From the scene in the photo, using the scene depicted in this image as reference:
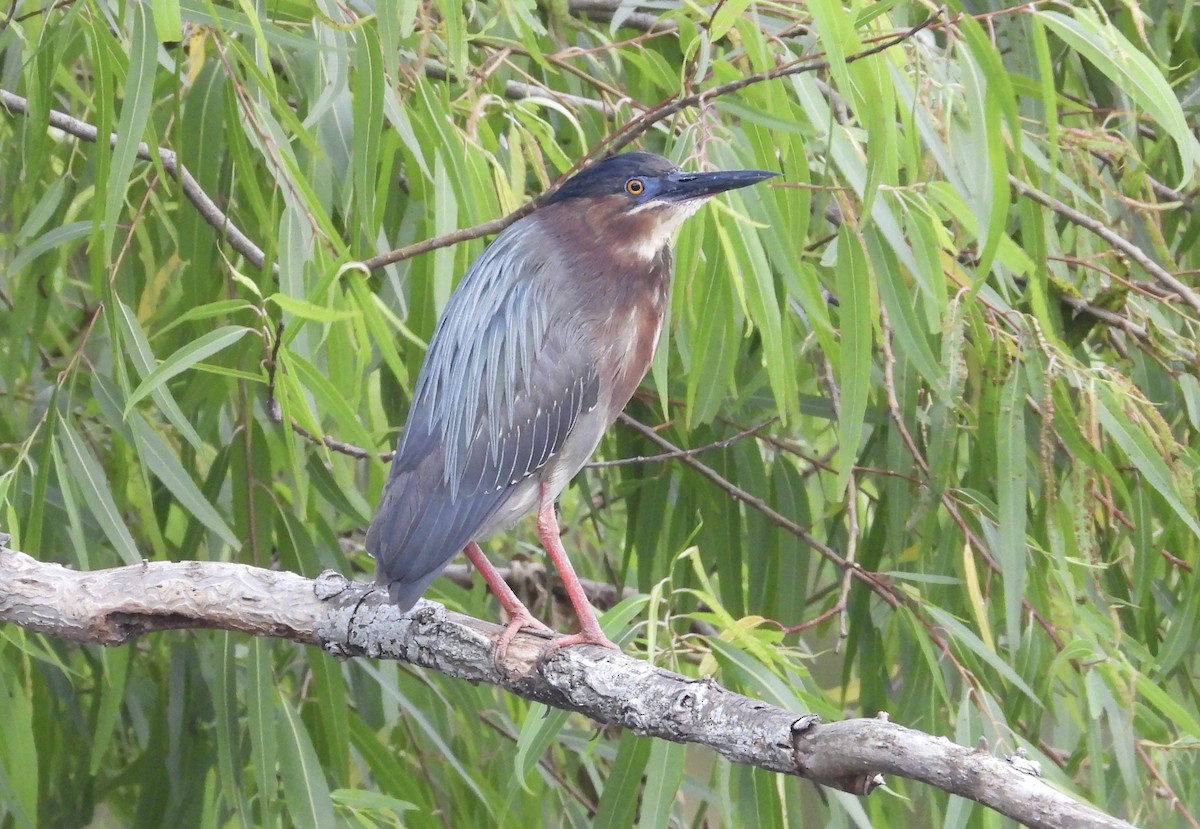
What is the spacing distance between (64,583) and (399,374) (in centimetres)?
46

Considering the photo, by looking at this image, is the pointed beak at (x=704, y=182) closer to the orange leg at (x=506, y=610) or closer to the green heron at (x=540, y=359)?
the green heron at (x=540, y=359)


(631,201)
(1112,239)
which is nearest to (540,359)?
(631,201)

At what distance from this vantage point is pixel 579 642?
167cm

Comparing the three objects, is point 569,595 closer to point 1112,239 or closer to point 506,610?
point 506,610

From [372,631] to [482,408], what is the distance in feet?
1.27

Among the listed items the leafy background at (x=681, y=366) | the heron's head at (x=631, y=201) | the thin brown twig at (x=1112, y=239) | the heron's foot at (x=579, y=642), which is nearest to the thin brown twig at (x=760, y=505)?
the leafy background at (x=681, y=366)

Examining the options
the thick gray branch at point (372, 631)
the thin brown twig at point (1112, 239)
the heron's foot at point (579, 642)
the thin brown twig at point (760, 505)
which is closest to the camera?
the thick gray branch at point (372, 631)

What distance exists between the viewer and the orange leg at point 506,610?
165 centimetres

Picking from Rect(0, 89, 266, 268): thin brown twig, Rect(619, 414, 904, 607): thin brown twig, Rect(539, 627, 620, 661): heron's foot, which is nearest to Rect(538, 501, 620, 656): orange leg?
Rect(539, 627, 620, 661): heron's foot

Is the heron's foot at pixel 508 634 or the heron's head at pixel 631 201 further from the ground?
the heron's head at pixel 631 201

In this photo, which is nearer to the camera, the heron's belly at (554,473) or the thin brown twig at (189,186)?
the thin brown twig at (189,186)

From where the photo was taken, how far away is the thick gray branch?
139 centimetres

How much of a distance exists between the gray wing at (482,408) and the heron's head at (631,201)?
0.12m

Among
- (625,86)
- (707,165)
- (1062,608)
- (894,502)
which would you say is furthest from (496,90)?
(1062,608)
